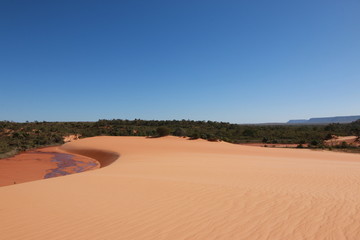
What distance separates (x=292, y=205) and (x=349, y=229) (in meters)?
1.30

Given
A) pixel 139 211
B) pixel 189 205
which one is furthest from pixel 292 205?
pixel 139 211

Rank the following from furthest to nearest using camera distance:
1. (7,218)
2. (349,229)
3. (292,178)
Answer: (292,178) → (7,218) → (349,229)

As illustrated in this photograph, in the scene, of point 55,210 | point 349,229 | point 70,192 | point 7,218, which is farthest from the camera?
point 70,192

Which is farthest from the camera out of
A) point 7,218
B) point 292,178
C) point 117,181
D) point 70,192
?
point 292,178

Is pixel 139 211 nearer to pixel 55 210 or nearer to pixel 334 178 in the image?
pixel 55 210

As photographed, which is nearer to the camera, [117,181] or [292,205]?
[292,205]

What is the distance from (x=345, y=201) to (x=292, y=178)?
318 centimetres

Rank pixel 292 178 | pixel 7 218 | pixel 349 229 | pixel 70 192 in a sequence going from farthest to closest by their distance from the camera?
1. pixel 292 178
2. pixel 70 192
3. pixel 7 218
4. pixel 349 229

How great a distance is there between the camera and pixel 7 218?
4.85 meters

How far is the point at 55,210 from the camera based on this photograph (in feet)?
17.3

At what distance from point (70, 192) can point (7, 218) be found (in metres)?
2.00

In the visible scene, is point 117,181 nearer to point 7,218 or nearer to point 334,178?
point 7,218

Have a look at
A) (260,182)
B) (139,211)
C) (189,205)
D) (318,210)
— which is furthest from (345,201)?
(139,211)

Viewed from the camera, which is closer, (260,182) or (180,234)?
(180,234)
